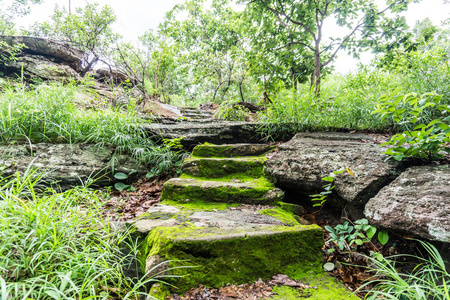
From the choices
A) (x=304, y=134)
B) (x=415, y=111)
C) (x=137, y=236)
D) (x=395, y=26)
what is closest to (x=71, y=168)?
(x=137, y=236)

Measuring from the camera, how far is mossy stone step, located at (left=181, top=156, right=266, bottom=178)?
2.40 m

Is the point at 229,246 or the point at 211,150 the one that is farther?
the point at 211,150

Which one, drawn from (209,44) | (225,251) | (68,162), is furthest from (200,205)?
(209,44)

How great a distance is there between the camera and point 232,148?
284 cm

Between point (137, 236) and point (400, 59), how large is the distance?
4.83 metres

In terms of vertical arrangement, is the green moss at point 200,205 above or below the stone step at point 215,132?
below

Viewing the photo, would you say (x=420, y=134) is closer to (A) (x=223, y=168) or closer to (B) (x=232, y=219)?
(B) (x=232, y=219)

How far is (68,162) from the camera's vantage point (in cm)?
258

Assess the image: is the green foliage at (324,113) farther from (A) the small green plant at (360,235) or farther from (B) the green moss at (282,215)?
(A) the small green plant at (360,235)

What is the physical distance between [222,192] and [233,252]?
0.87 metres

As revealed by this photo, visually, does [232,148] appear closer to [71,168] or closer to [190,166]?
[190,166]

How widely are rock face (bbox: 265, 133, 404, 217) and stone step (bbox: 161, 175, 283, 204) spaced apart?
21 centimetres

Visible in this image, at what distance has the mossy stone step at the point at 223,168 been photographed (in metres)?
2.40

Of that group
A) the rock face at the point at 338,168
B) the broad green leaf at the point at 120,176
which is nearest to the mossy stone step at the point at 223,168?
the rock face at the point at 338,168
